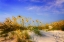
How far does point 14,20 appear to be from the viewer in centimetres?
973

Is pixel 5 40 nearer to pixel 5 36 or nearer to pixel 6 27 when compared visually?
pixel 5 36

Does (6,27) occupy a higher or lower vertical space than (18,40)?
higher

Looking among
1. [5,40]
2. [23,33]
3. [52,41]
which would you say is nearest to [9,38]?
[5,40]

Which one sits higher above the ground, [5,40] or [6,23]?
[6,23]

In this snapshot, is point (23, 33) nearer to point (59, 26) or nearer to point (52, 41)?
point (52, 41)

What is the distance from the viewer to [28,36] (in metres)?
7.68

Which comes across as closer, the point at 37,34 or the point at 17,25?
the point at 37,34

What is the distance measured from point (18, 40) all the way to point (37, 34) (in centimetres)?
137

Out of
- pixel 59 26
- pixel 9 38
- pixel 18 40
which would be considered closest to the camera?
pixel 18 40

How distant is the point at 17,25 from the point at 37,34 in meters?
1.68

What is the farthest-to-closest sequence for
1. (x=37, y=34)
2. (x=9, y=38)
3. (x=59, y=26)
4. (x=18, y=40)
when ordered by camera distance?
(x=59, y=26)
(x=37, y=34)
(x=9, y=38)
(x=18, y=40)

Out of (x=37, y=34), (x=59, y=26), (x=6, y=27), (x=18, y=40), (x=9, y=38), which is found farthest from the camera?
(x=59, y=26)

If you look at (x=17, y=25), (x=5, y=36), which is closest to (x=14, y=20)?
(x=17, y=25)

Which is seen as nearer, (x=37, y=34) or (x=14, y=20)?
(x=37, y=34)
